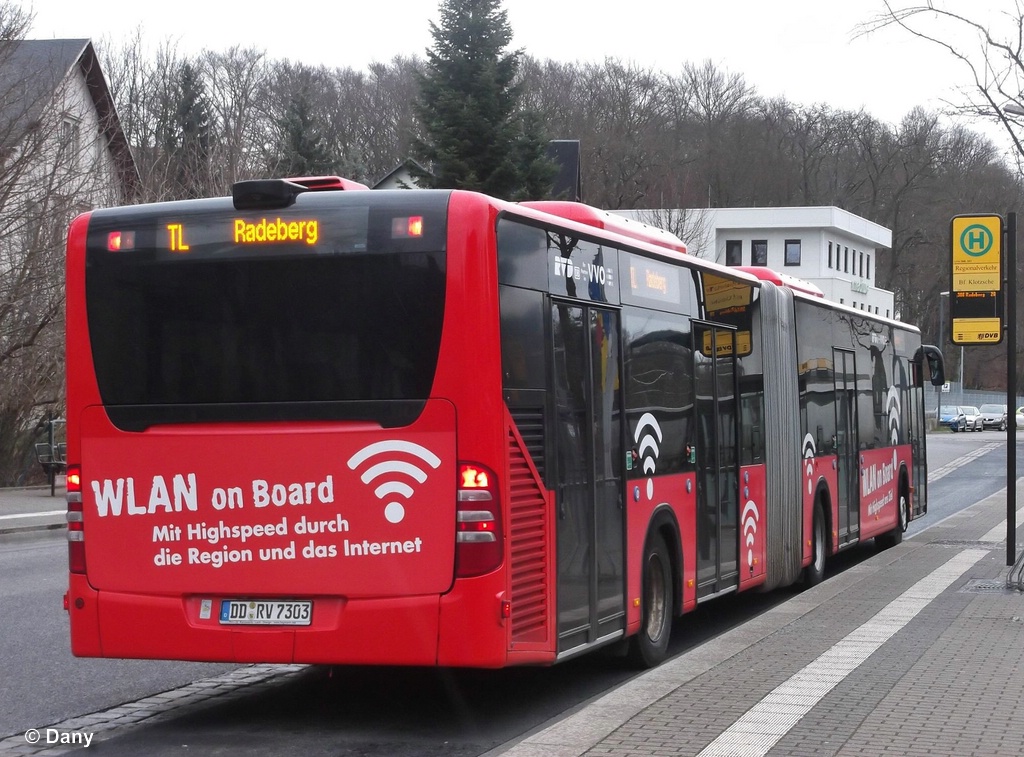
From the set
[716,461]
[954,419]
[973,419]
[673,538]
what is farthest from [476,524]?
[973,419]

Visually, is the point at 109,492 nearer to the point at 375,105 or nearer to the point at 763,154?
the point at 375,105

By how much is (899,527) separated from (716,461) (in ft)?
30.0

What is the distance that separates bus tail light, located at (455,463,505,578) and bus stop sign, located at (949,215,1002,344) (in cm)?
880

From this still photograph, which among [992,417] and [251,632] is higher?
[251,632]

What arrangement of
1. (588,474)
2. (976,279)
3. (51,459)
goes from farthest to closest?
(51,459) < (976,279) < (588,474)

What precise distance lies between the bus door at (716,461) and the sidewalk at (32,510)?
9.41m

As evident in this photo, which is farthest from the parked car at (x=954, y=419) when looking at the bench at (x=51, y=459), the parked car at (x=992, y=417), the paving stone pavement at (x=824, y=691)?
the paving stone pavement at (x=824, y=691)

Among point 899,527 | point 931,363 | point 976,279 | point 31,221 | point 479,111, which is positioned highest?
point 479,111

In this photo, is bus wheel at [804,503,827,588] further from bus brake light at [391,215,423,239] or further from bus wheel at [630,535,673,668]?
bus brake light at [391,215,423,239]

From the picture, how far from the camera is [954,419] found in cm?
8181

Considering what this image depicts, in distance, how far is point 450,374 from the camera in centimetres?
709

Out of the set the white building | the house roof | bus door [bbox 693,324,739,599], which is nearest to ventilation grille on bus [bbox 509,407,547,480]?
bus door [bbox 693,324,739,599]

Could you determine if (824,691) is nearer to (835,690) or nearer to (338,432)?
(835,690)

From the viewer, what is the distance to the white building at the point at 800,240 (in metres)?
86.7
